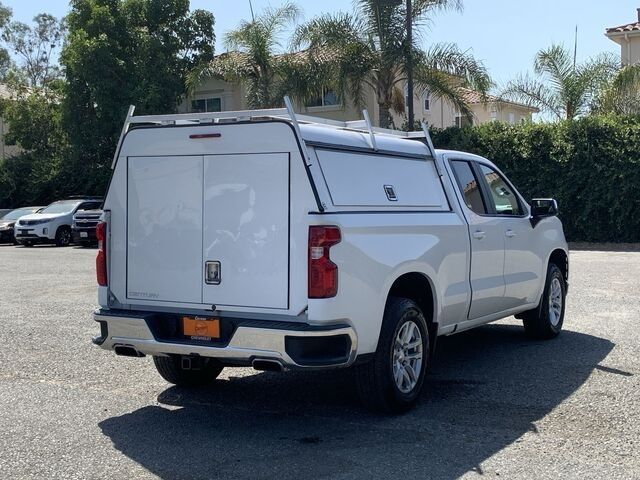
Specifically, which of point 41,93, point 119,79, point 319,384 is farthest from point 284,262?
point 41,93

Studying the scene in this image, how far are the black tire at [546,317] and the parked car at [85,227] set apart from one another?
19821 mm

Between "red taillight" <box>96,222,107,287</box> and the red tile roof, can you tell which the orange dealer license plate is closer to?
"red taillight" <box>96,222,107,287</box>

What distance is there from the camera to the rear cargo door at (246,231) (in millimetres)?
5738

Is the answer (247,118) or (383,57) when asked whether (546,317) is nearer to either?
(247,118)

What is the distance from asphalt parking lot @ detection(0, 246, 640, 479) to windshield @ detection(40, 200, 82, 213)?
773 inches

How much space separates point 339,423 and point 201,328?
1.22 metres

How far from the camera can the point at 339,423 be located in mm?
6117

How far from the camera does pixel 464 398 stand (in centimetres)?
675

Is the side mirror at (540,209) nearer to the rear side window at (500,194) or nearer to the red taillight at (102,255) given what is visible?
the rear side window at (500,194)

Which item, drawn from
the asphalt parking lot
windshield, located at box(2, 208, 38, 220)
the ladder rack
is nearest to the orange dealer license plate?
the asphalt parking lot

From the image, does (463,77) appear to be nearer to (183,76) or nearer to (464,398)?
(183,76)

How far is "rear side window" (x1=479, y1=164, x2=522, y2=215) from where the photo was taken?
8180 millimetres

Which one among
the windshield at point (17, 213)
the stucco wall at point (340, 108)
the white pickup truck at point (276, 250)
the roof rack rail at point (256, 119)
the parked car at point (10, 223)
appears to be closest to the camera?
the white pickup truck at point (276, 250)

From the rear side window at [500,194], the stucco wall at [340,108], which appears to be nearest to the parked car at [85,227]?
the stucco wall at [340,108]
